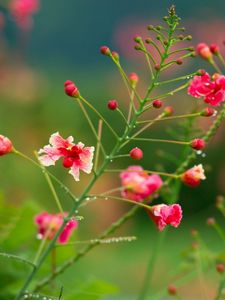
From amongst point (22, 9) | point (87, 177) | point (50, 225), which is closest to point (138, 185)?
point (50, 225)

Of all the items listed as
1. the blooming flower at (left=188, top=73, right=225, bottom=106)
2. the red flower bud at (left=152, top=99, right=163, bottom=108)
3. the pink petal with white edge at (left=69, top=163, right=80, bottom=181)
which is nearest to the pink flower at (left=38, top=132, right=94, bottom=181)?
the pink petal with white edge at (left=69, top=163, right=80, bottom=181)

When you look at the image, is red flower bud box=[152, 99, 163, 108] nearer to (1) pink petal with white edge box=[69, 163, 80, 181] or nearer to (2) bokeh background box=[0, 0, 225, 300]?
(1) pink petal with white edge box=[69, 163, 80, 181]

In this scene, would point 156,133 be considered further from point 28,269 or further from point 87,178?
point 28,269

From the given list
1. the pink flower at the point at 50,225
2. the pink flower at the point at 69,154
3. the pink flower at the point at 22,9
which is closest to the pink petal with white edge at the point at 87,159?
the pink flower at the point at 69,154

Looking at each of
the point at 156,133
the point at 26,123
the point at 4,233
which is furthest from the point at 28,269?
the point at 156,133

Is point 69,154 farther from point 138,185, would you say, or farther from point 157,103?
point 138,185

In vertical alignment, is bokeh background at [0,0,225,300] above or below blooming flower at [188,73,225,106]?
below
